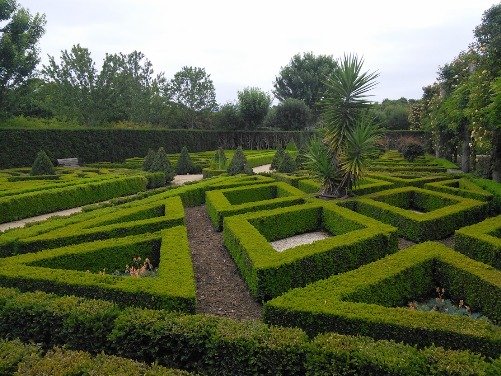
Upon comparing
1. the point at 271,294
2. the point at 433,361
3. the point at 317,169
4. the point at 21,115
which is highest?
the point at 21,115

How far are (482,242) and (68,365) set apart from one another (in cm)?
720

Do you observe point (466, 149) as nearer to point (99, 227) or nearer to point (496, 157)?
point (496, 157)

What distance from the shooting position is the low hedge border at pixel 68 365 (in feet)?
11.1

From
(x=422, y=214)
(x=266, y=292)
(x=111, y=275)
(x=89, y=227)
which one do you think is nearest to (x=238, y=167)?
(x=422, y=214)

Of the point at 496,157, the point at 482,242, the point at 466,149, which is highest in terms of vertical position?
the point at 466,149

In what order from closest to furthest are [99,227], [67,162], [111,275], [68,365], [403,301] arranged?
[68,365]
[111,275]
[403,301]
[99,227]
[67,162]

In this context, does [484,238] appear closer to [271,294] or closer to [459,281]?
[459,281]

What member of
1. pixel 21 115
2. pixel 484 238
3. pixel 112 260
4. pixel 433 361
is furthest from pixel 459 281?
pixel 21 115

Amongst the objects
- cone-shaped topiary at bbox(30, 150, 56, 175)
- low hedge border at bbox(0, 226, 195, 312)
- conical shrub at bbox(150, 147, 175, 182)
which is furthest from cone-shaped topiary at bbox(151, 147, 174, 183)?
low hedge border at bbox(0, 226, 195, 312)

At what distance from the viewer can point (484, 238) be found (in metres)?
7.26

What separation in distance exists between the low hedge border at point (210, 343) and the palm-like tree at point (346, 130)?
7897 millimetres

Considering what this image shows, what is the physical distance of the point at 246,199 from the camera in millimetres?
12711

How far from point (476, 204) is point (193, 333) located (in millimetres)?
9186

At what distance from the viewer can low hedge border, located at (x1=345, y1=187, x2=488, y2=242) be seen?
29.0 ft
